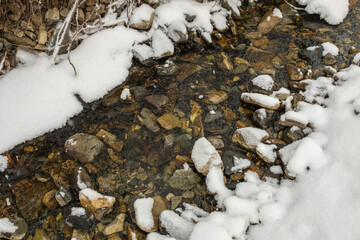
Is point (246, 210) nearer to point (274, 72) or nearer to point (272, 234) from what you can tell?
point (272, 234)

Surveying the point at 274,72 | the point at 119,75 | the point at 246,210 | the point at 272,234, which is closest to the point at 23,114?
the point at 119,75

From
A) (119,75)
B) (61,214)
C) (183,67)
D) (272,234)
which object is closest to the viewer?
(272,234)

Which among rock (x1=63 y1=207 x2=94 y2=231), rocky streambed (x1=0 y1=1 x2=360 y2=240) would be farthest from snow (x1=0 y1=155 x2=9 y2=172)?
rock (x1=63 y1=207 x2=94 y2=231)

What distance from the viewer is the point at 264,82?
2.90m

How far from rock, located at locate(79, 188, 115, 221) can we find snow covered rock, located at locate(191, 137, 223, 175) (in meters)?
0.79

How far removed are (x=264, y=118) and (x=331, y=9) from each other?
2.37 metres

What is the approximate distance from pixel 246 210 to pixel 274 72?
1.86 meters

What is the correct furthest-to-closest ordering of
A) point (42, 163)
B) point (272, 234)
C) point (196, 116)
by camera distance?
1. point (196, 116)
2. point (42, 163)
3. point (272, 234)

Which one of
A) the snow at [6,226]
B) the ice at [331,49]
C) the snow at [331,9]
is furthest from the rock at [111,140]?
the snow at [331,9]

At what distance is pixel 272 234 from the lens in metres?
1.90

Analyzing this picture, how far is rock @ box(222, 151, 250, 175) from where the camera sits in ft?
7.80

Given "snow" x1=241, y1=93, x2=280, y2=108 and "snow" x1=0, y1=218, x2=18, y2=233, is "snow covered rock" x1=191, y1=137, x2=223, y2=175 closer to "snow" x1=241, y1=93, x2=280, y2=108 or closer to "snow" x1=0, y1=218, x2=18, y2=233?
"snow" x1=241, y1=93, x2=280, y2=108


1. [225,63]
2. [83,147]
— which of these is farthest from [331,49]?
[83,147]

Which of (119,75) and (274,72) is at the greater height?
(274,72)
